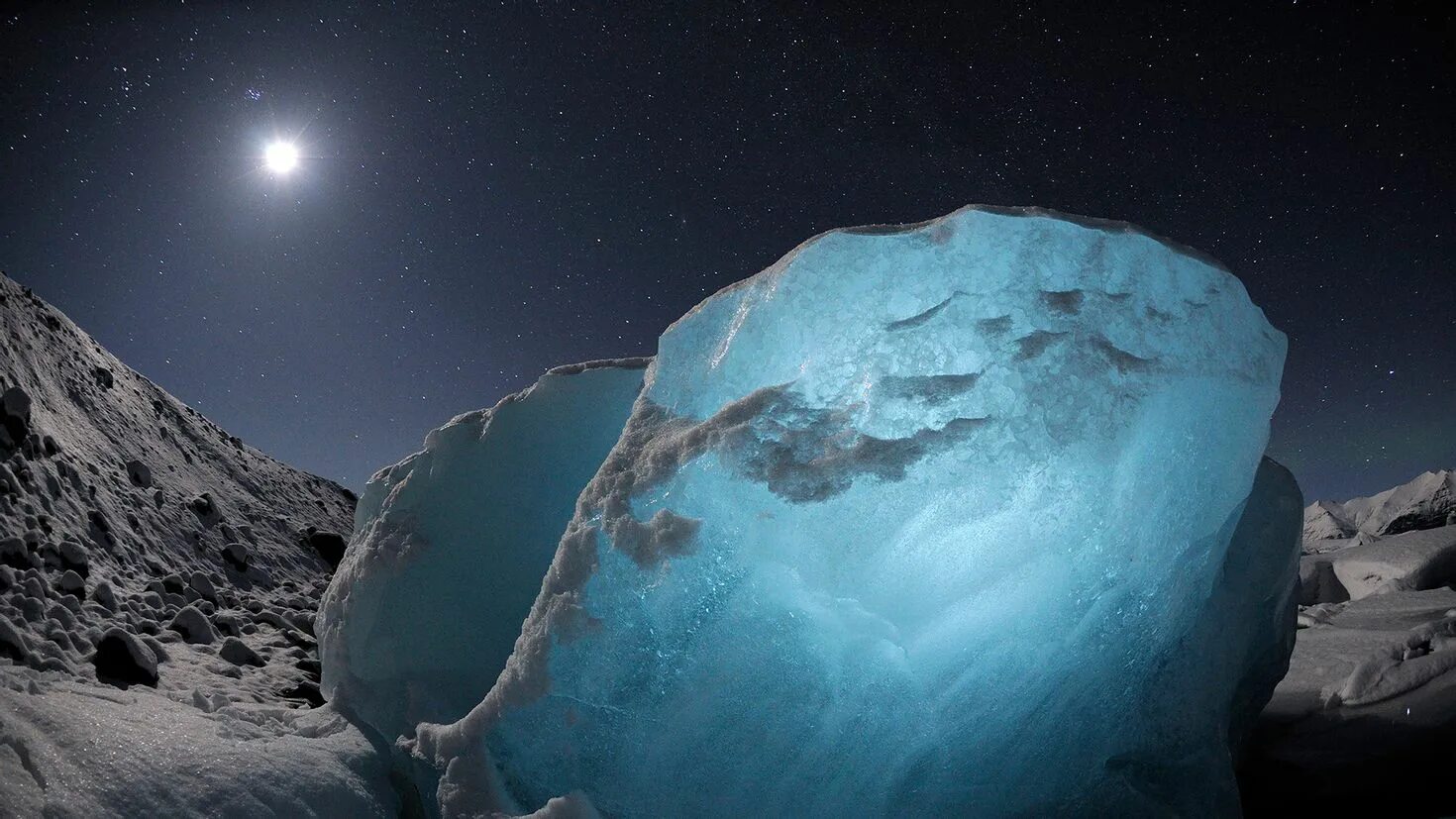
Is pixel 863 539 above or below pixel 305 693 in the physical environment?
above

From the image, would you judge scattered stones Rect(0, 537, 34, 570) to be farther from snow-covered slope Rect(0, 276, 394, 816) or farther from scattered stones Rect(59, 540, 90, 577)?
scattered stones Rect(59, 540, 90, 577)

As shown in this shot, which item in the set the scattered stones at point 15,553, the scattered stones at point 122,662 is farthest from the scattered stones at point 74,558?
the scattered stones at point 122,662

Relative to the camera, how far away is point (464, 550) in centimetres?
365

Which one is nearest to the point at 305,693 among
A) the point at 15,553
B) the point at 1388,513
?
the point at 15,553

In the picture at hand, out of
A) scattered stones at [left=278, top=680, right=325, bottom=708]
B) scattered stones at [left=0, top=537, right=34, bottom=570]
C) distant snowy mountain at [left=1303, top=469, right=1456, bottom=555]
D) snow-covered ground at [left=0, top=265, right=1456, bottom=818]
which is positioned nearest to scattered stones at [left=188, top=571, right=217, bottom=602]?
snow-covered ground at [left=0, top=265, right=1456, bottom=818]

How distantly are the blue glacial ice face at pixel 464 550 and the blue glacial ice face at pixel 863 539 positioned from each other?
935 millimetres

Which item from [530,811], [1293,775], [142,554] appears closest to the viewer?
[530,811]

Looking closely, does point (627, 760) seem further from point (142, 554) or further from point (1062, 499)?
point (142, 554)

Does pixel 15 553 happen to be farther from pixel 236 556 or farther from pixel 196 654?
pixel 236 556

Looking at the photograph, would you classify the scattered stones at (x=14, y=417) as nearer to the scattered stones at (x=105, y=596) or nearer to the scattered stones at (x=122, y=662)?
the scattered stones at (x=105, y=596)

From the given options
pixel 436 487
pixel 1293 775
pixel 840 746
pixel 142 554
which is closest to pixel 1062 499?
pixel 840 746

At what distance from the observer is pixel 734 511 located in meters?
2.38

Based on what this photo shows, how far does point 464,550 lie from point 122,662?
2003 millimetres

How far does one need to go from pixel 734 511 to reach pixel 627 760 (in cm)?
96
